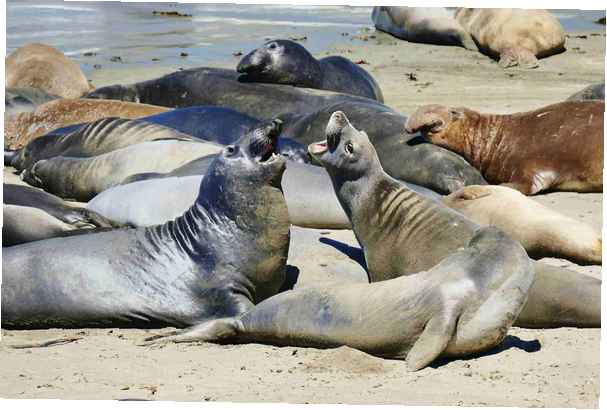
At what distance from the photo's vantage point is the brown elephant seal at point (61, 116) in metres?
10.9

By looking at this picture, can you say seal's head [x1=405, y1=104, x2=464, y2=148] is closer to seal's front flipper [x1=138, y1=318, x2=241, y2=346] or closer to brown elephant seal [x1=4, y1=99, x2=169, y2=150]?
brown elephant seal [x1=4, y1=99, x2=169, y2=150]

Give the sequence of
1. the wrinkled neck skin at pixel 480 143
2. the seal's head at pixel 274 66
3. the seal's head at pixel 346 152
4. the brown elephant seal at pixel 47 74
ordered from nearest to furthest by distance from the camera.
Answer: the seal's head at pixel 346 152 → the wrinkled neck skin at pixel 480 143 → the seal's head at pixel 274 66 → the brown elephant seal at pixel 47 74

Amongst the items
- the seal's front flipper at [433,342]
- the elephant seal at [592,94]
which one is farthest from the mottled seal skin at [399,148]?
the seal's front flipper at [433,342]

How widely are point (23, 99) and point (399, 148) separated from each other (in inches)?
157

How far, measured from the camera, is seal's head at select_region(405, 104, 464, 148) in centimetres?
966

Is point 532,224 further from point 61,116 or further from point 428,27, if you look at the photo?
point 428,27

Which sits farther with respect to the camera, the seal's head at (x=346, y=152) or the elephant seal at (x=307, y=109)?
the elephant seal at (x=307, y=109)

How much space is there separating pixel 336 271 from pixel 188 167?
184 cm

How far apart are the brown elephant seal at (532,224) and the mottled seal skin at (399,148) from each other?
1.16 meters

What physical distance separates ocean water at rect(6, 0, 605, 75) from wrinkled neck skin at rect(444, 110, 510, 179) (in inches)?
244

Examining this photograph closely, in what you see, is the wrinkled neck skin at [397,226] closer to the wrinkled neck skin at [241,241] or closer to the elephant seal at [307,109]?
the wrinkled neck skin at [241,241]

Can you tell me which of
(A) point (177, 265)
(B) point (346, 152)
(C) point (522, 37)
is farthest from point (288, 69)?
(C) point (522, 37)

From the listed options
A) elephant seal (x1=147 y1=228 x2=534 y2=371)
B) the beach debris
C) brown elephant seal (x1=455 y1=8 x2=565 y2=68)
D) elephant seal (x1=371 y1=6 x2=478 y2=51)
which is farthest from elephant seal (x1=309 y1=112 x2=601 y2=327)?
the beach debris

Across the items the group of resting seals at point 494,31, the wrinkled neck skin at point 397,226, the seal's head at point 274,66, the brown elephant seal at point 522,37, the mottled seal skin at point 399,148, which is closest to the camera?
the wrinkled neck skin at point 397,226
